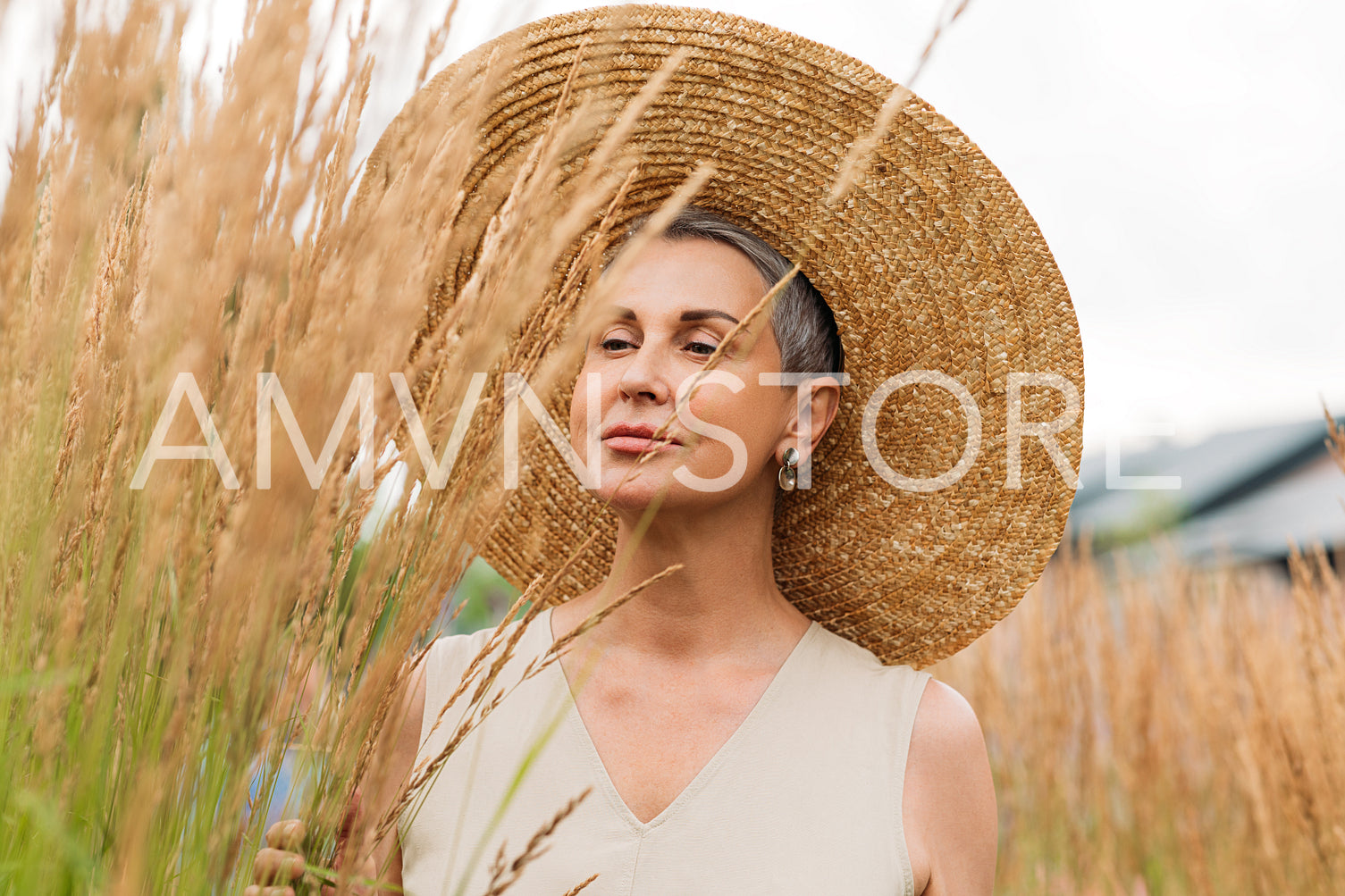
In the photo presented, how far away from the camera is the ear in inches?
70.0

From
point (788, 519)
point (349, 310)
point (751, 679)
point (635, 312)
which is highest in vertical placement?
point (635, 312)

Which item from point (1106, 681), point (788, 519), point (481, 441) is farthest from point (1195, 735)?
point (481, 441)

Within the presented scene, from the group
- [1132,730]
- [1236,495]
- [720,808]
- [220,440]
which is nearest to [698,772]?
[720,808]

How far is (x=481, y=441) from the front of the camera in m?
0.74

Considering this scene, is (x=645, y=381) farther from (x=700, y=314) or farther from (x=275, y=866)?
(x=275, y=866)

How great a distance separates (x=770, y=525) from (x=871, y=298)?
459 millimetres

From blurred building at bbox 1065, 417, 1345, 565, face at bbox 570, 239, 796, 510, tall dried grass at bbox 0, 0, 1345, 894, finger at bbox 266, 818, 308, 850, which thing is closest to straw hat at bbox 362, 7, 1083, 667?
face at bbox 570, 239, 796, 510

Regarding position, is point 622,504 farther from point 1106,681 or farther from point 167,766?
point 1106,681

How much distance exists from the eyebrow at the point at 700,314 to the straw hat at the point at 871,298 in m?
0.19

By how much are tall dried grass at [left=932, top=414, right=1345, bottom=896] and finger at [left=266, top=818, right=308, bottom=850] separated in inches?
90.4

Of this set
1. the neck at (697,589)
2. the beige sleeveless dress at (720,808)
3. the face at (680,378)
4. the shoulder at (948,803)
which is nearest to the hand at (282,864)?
the beige sleeveless dress at (720,808)

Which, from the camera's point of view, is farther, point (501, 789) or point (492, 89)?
point (501, 789)

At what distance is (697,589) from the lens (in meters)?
1.73

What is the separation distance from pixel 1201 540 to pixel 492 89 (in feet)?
32.3
